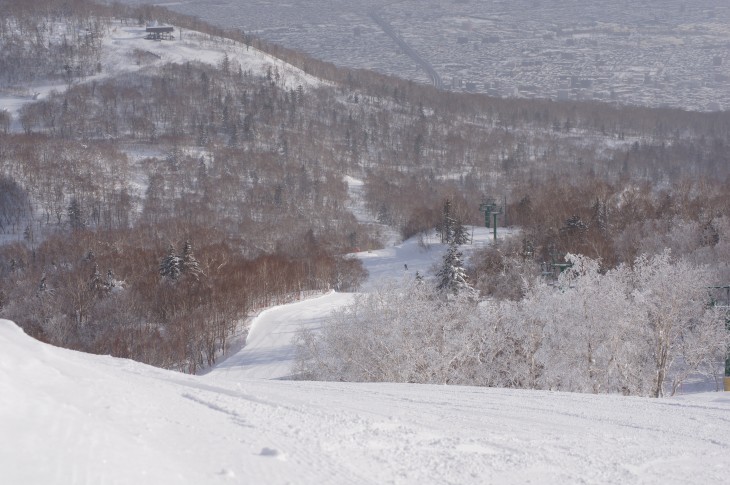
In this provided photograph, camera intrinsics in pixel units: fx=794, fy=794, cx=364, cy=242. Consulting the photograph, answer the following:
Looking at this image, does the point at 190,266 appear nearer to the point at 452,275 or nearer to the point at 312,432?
the point at 452,275

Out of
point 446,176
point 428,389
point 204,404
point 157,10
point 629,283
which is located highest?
point 157,10

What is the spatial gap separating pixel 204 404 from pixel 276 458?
2106 millimetres

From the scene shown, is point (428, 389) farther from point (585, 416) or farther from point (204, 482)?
point (204, 482)

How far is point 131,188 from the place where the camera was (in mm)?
96062

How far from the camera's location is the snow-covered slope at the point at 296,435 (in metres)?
6.60

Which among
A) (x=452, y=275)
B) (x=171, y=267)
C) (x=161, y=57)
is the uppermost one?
(x=161, y=57)

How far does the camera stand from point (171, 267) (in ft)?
184

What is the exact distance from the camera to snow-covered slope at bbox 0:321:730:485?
21.6 feet

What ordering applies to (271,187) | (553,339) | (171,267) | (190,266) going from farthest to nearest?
(271,187)
(190,266)
(171,267)
(553,339)

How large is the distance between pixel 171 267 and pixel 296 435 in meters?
50.0

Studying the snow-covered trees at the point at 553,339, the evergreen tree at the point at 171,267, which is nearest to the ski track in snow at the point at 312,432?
the snow-covered trees at the point at 553,339

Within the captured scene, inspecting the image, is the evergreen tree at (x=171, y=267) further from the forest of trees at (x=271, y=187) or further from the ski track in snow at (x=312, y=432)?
the ski track in snow at (x=312, y=432)

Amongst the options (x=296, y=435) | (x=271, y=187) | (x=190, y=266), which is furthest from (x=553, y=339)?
(x=271, y=187)

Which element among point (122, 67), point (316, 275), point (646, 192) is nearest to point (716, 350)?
point (316, 275)
